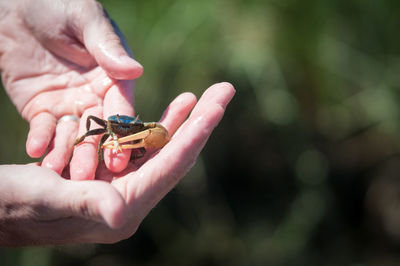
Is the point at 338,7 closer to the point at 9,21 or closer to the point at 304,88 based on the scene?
the point at 304,88

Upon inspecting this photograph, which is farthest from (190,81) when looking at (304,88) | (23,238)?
(23,238)

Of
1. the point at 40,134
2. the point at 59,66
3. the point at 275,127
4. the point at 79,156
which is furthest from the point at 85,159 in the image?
the point at 275,127

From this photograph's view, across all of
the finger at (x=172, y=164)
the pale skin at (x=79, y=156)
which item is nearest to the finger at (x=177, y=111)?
the pale skin at (x=79, y=156)

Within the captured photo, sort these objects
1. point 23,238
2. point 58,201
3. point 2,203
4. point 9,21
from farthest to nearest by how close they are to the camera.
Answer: point 9,21
point 23,238
point 2,203
point 58,201

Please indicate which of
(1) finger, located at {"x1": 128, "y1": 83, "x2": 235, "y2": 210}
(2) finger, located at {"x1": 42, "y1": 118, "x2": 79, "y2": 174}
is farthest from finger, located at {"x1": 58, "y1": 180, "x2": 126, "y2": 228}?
(2) finger, located at {"x1": 42, "y1": 118, "x2": 79, "y2": 174}

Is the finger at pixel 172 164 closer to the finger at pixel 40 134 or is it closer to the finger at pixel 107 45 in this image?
the finger at pixel 107 45

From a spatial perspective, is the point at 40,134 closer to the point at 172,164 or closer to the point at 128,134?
the point at 128,134

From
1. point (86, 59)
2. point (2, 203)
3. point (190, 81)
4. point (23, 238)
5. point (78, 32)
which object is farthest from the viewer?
point (190, 81)
